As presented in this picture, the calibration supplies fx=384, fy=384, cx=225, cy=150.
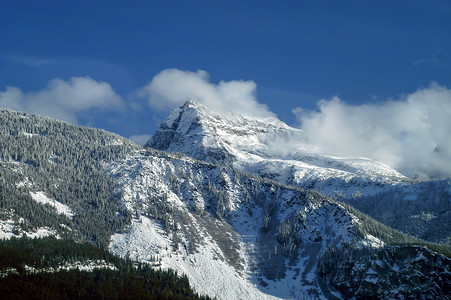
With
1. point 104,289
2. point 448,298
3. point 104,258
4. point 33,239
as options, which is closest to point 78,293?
point 104,289

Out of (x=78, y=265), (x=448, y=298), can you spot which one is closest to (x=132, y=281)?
(x=78, y=265)

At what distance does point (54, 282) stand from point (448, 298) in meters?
191

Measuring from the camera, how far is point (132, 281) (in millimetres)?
167625

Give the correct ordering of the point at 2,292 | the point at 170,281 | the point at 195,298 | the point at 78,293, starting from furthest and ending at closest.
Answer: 1. the point at 170,281
2. the point at 195,298
3. the point at 78,293
4. the point at 2,292

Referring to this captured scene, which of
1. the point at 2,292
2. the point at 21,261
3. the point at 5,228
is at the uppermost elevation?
the point at 5,228

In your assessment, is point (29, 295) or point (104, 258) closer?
point (29, 295)

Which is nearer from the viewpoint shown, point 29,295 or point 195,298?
point 29,295

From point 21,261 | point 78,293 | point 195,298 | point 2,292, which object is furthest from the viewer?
point 195,298

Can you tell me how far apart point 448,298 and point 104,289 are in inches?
6777

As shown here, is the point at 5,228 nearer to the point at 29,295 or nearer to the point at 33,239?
the point at 33,239

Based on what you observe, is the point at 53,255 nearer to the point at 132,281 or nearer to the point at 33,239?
the point at 33,239

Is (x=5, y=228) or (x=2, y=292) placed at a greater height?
(x=5, y=228)

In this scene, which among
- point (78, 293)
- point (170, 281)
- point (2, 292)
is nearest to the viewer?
point (2, 292)

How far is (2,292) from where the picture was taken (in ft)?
445
